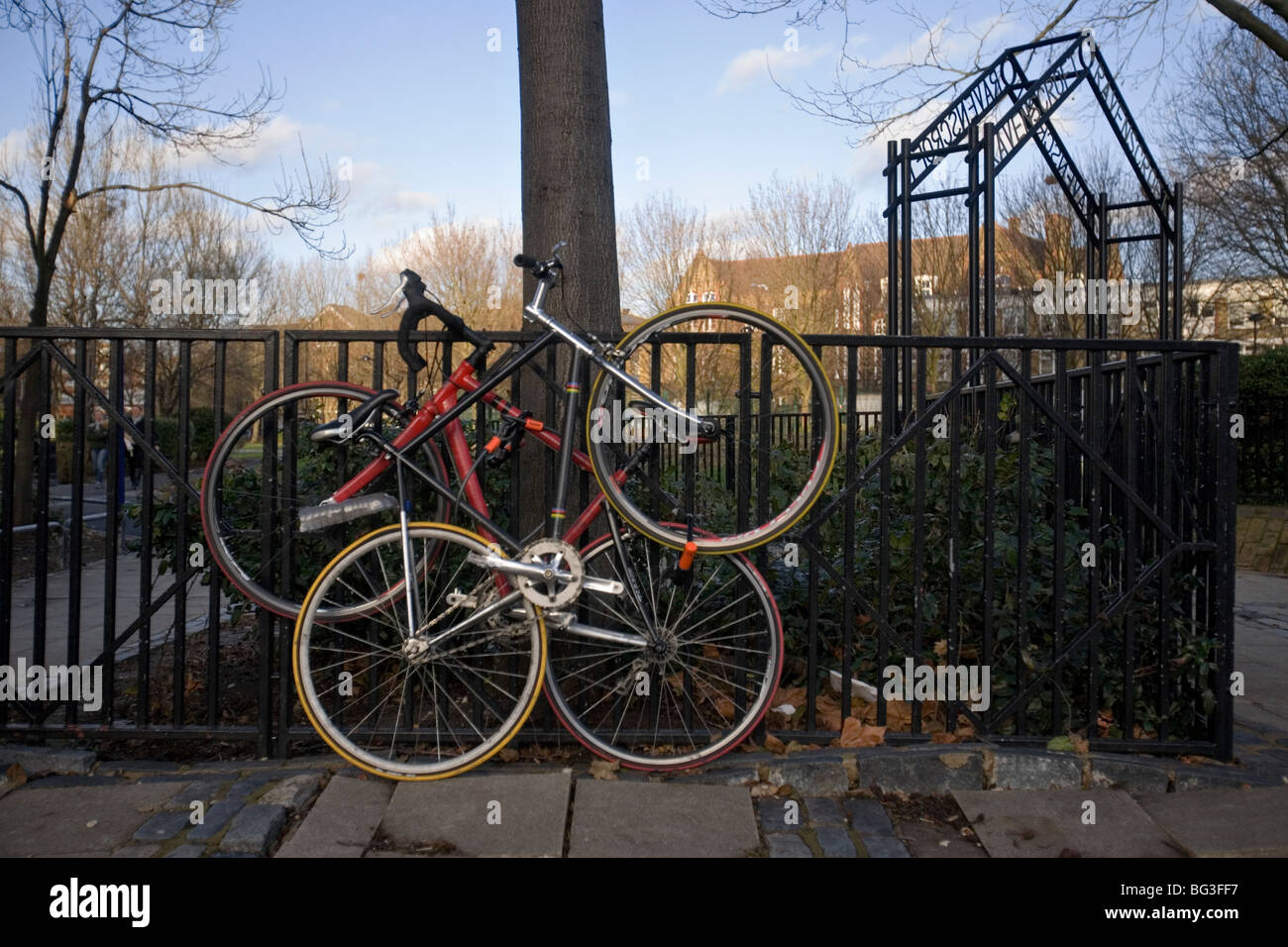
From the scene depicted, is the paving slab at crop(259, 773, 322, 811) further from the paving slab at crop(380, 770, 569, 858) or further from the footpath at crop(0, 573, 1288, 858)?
the paving slab at crop(380, 770, 569, 858)

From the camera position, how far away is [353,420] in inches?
138

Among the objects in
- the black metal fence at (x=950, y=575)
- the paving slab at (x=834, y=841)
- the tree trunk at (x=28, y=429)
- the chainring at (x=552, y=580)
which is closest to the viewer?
the paving slab at (x=834, y=841)

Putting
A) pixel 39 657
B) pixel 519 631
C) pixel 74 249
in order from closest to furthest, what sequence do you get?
pixel 519 631
pixel 39 657
pixel 74 249

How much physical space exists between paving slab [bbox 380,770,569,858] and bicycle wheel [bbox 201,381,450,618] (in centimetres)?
70

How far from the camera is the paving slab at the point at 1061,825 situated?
3.21 meters

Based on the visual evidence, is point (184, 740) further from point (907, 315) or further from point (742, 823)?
point (907, 315)

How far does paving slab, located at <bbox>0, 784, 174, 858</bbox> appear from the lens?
3.11 meters

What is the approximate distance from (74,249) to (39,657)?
50.9ft

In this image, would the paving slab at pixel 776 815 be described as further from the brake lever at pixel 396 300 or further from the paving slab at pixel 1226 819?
the brake lever at pixel 396 300

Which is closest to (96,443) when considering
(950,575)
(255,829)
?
(255,829)

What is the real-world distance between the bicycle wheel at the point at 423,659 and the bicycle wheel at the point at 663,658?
0.18 m

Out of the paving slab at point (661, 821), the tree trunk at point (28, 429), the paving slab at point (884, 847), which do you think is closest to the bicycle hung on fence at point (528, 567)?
the paving slab at point (661, 821)
